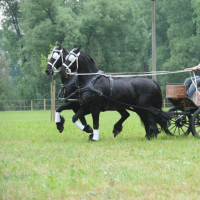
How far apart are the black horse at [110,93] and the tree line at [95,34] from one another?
30.9m

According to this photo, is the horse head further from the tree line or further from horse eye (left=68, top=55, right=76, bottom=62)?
the tree line

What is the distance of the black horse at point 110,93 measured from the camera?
968 cm

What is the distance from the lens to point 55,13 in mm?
43531

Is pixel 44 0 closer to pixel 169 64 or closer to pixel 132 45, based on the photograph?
pixel 132 45

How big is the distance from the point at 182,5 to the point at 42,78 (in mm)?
18960

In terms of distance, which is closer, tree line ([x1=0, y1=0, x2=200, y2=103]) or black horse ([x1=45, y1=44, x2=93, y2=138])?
black horse ([x1=45, y1=44, x2=93, y2=138])

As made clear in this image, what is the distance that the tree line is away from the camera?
41875 mm

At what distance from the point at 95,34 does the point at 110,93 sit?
36587mm

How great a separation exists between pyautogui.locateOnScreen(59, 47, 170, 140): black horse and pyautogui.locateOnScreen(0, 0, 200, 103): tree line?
30882mm

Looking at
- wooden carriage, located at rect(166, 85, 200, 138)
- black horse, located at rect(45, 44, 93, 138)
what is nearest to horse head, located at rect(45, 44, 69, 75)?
black horse, located at rect(45, 44, 93, 138)

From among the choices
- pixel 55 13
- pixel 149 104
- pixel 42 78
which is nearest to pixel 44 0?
pixel 55 13

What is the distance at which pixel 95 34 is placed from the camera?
149 ft

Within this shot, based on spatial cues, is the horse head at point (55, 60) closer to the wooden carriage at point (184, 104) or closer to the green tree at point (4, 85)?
the wooden carriage at point (184, 104)

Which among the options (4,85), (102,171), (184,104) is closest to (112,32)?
(4,85)
